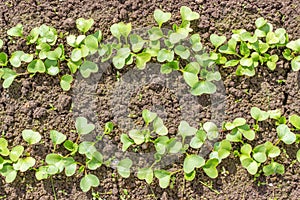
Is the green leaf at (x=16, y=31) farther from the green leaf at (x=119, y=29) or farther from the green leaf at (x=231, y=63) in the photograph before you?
the green leaf at (x=231, y=63)

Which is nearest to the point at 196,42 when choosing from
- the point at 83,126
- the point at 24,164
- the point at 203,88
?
the point at 203,88

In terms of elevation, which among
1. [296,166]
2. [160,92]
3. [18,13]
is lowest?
[296,166]

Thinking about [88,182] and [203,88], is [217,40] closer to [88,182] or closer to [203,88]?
[203,88]

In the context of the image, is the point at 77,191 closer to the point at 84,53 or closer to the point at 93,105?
the point at 93,105

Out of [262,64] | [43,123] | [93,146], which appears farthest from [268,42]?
[43,123]

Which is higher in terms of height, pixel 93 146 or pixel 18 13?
pixel 18 13

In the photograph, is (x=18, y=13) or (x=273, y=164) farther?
(x=18, y=13)
